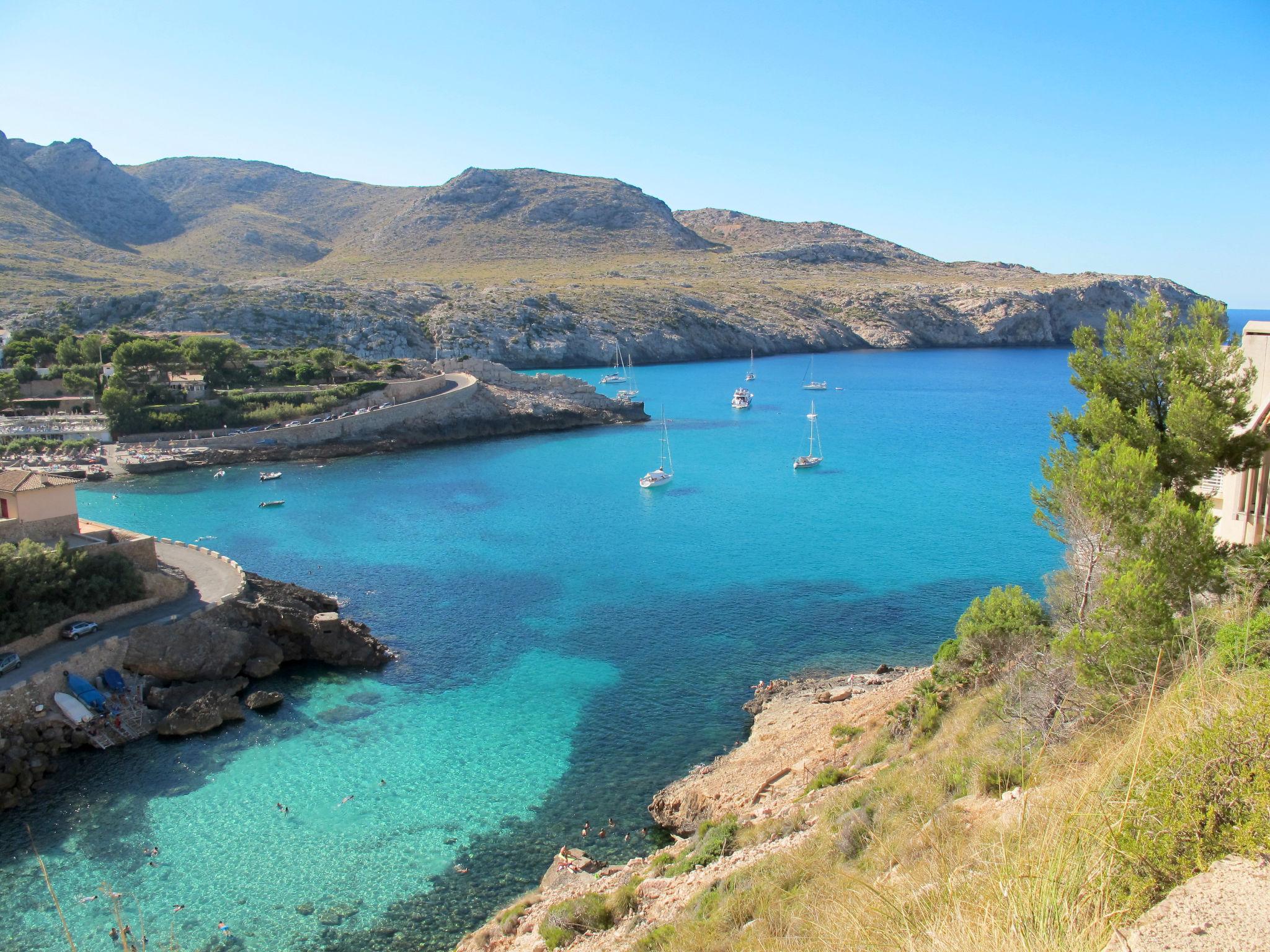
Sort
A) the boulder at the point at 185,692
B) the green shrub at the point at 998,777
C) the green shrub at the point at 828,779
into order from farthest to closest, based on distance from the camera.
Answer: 1. the boulder at the point at 185,692
2. the green shrub at the point at 828,779
3. the green shrub at the point at 998,777

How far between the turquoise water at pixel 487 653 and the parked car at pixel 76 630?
15.1 ft

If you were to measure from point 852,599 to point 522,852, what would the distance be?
15.3 m

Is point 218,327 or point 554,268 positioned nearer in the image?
point 218,327

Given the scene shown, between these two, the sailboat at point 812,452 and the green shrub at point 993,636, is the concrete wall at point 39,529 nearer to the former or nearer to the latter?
the green shrub at point 993,636

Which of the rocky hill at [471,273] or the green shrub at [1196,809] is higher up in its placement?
the rocky hill at [471,273]

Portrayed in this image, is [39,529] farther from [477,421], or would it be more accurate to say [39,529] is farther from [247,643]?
[477,421]

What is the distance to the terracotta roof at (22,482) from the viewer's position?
2391 cm

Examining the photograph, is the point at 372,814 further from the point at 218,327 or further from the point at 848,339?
the point at 848,339

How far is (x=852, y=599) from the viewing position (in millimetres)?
27219

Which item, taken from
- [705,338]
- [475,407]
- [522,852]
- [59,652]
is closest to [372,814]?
[522,852]

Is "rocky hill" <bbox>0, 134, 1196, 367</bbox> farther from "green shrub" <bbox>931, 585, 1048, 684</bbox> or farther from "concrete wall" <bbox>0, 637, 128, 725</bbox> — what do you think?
"green shrub" <bbox>931, 585, 1048, 684</bbox>

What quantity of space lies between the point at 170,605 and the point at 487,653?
9.28 metres

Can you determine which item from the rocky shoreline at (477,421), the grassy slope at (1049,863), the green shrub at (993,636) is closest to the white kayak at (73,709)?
the grassy slope at (1049,863)

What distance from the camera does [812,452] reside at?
177ft
